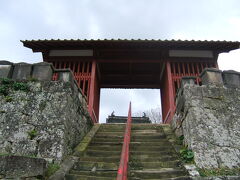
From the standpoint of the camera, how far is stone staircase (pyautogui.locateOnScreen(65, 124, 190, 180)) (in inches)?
156

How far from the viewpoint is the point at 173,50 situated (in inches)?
367

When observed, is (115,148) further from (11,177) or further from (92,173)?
(11,177)

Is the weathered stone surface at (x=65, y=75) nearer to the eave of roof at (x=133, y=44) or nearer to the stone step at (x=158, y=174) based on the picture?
the stone step at (x=158, y=174)

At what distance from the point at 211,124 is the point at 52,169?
130 inches

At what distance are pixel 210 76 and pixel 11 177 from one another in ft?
15.0

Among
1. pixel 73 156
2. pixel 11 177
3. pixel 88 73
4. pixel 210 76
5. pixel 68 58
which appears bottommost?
pixel 11 177

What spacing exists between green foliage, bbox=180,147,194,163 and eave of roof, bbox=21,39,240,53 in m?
5.33

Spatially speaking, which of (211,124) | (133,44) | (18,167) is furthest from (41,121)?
(133,44)

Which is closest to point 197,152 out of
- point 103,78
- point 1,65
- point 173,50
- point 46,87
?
point 46,87

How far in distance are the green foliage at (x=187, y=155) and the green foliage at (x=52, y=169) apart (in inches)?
97.2

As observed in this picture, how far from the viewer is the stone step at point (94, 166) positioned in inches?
166

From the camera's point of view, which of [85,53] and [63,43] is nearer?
[63,43]

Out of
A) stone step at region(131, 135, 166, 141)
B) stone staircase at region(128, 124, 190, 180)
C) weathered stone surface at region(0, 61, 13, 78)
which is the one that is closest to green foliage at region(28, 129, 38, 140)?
weathered stone surface at region(0, 61, 13, 78)

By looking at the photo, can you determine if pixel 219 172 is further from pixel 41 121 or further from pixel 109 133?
pixel 41 121
